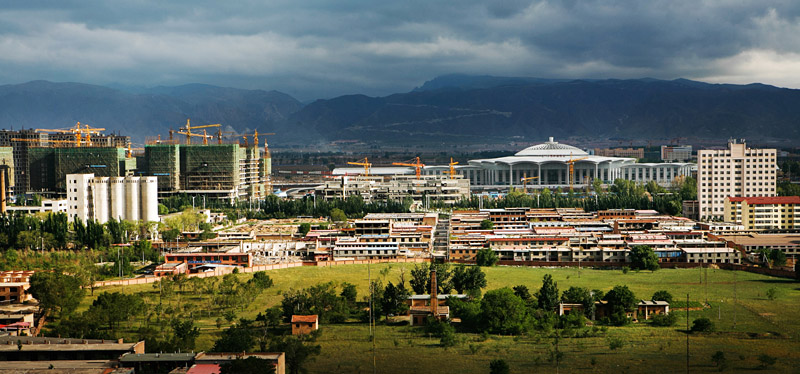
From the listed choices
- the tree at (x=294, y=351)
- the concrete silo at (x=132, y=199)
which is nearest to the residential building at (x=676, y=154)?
the concrete silo at (x=132, y=199)

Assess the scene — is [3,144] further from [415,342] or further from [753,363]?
[753,363]

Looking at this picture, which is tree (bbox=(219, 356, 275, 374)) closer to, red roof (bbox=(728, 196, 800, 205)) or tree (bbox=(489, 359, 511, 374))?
tree (bbox=(489, 359, 511, 374))

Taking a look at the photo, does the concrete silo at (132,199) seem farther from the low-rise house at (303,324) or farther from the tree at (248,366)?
the tree at (248,366)

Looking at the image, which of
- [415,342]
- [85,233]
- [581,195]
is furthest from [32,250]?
[581,195]

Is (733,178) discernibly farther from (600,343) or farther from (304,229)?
(600,343)

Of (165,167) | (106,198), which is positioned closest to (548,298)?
(106,198)
